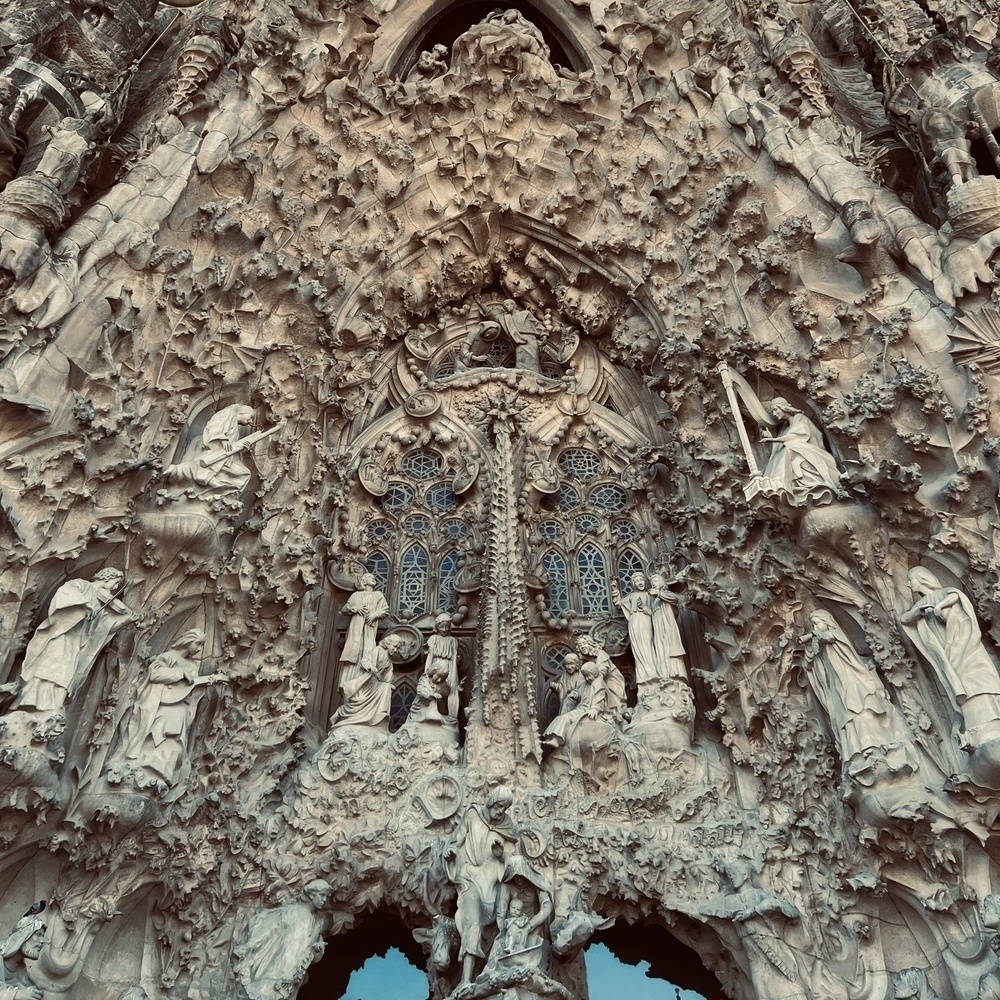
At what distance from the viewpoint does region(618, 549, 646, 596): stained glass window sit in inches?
324

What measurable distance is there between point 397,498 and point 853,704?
178 inches

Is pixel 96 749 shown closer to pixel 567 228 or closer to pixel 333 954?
pixel 333 954

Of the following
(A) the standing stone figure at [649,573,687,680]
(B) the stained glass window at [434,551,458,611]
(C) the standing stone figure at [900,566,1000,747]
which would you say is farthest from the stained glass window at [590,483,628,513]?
(C) the standing stone figure at [900,566,1000,747]

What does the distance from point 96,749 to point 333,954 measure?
86.7 inches

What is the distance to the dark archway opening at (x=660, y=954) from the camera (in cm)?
644

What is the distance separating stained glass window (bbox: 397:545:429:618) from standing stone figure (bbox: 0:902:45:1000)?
11.6 ft

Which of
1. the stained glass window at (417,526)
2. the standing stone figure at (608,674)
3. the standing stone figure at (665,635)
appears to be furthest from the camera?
the stained glass window at (417,526)

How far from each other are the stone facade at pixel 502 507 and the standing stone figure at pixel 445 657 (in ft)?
0.12

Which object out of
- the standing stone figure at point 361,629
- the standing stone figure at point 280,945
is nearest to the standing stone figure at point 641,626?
the standing stone figure at point 361,629

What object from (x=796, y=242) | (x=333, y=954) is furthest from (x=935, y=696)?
(x=333, y=954)

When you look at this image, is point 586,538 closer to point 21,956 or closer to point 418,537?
point 418,537

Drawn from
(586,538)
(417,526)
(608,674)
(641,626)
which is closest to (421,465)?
(417,526)

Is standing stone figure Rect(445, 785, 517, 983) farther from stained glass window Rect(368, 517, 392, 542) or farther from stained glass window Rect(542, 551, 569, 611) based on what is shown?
stained glass window Rect(368, 517, 392, 542)

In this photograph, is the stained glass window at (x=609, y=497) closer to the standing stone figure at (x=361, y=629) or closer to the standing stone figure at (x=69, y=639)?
the standing stone figure at (x=361, y=629)
